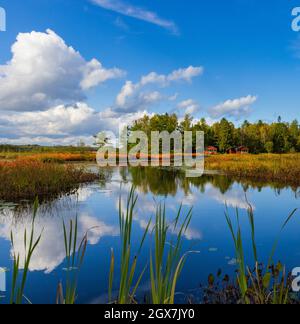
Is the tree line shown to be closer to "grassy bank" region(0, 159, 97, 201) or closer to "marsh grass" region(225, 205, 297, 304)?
"grassy bank" region(0, 159, 97, 201)

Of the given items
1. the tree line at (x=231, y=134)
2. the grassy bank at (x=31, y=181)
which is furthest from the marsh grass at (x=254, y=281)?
the tree line at (x=231, y=134)

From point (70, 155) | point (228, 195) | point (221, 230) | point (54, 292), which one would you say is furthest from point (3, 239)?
point (70, 155)

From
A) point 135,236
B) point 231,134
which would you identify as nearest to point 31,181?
point 135,236

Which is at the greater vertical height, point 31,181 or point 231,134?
point 231,134

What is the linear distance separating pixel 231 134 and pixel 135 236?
40910 mm

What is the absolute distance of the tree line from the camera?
41.5 metres

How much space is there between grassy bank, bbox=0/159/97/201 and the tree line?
28.2 m

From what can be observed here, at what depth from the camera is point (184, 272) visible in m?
4.22

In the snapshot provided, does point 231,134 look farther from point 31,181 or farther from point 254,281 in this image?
point 254,281

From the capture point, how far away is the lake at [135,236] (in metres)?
→ 3.86

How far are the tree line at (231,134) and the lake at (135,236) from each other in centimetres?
3062

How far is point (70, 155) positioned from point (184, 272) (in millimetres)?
26039

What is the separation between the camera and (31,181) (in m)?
10.2

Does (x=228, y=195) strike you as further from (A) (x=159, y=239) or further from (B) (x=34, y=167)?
(A) (x=159, y=239)
